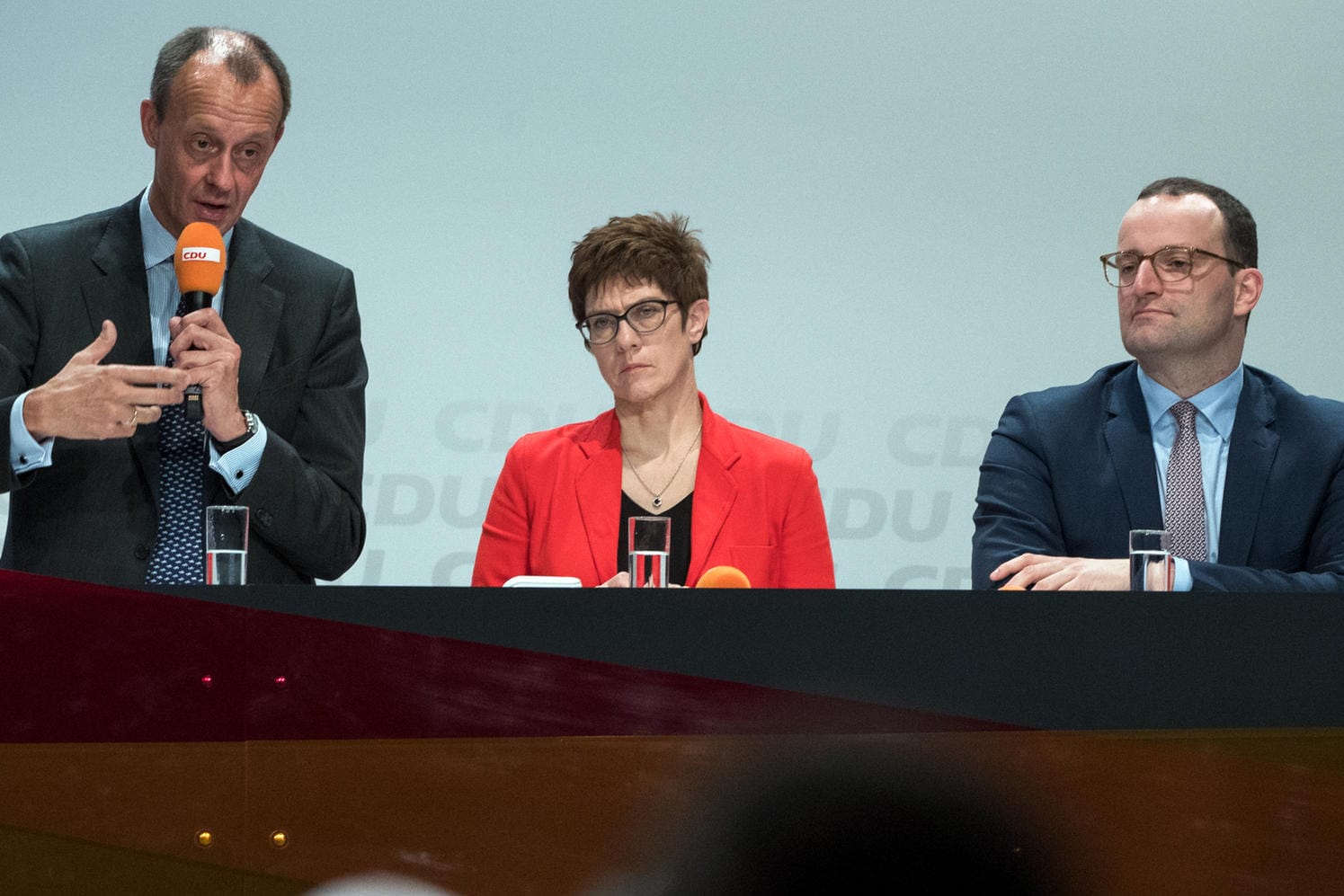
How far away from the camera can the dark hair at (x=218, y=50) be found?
2.45 metres

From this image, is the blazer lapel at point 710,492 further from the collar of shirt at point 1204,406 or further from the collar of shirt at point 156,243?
the collar of shirt at point 156,243

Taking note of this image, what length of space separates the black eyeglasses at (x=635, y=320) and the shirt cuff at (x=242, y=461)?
66 centimetres

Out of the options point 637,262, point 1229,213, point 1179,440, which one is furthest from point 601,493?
point 1229,213

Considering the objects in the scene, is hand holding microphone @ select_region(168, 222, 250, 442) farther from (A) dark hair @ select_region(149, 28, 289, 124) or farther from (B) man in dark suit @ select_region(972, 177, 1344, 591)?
(B) man in dark suit @ select_region(972, 177, 1344, 591)

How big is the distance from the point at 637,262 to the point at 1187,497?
1.06 m

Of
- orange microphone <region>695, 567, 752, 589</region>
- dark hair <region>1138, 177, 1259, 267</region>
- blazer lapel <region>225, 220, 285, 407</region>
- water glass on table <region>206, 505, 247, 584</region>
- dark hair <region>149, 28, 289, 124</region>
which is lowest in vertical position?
orange microphone <region>695, 567, 752, 589</region>

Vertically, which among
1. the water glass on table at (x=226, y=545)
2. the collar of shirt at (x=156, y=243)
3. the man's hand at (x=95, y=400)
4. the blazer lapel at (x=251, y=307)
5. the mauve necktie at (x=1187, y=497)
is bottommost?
the water glass on table at (x=226, y=545)

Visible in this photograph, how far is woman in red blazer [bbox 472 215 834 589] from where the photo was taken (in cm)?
257

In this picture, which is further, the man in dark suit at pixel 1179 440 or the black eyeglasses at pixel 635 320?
the black eyeglasses at pixel 635 320

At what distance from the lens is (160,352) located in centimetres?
245

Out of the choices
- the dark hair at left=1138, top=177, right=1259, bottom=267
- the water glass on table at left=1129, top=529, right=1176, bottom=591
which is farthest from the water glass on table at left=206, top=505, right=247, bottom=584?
the dark hair at left=1138, top=177, right=1259, bottom=267

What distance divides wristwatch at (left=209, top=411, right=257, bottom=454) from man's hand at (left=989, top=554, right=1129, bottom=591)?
45.9 inches

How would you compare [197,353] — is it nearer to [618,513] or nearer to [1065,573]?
[618,513]

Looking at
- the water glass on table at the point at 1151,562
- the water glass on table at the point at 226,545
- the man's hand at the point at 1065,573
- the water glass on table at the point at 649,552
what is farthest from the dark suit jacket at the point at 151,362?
the water glass on table at the point at 1151,562
